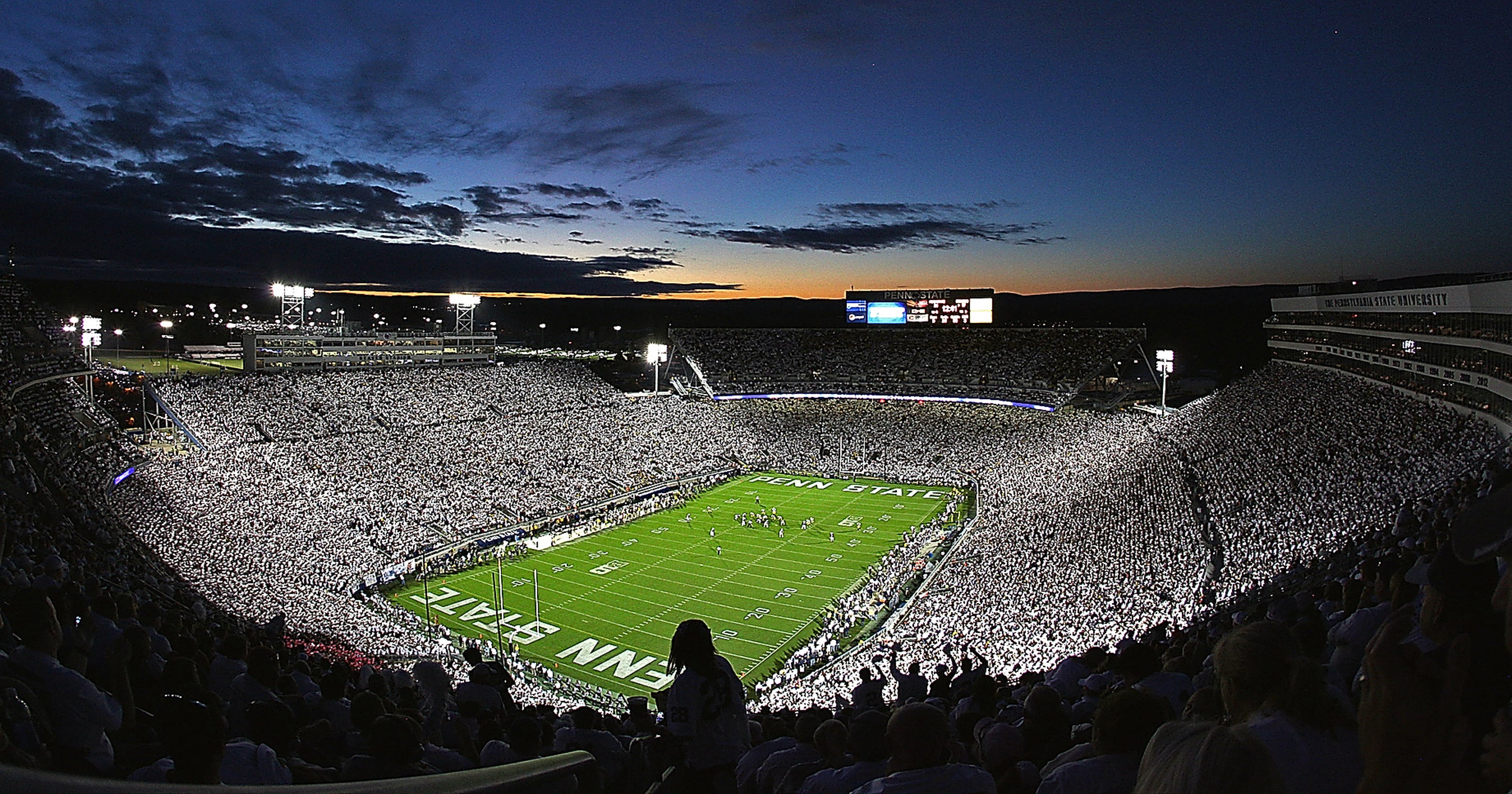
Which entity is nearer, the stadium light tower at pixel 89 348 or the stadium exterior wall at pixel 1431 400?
the stadium exterior wall at pixel 1431 400

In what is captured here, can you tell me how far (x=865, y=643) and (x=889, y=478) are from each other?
24.8 m

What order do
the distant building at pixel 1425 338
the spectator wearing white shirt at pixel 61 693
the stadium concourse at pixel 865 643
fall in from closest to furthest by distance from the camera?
1. the stadium concourse at pixel 865 643
2. the spectator wearing white shirt at pixel 61 693
3. the distant building at pixel 1425 338

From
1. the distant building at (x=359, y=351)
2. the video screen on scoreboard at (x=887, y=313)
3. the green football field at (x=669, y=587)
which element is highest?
the video screen on scoreboard at (x=887, y=313)

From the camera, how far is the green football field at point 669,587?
2142 centimetres

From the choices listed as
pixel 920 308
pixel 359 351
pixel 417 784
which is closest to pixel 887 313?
pixel 920 308

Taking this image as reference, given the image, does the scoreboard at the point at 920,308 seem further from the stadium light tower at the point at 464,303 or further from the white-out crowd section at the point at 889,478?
the stadium light tower at the point at 464,303

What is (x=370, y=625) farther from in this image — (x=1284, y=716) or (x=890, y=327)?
(x=890, y=327)

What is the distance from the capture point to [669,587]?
2669cm

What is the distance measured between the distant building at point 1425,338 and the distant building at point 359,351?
53.5 metres

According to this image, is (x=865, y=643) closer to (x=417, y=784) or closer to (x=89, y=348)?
(x=417, y=784)

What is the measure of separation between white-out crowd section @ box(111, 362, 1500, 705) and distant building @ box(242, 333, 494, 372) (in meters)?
6.14

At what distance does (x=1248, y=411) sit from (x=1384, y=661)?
40498mm

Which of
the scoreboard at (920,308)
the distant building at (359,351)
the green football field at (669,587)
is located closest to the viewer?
the green football field at (669,587)

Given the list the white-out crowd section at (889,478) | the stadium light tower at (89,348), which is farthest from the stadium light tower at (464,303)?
the stadium light tower at (89,348)
